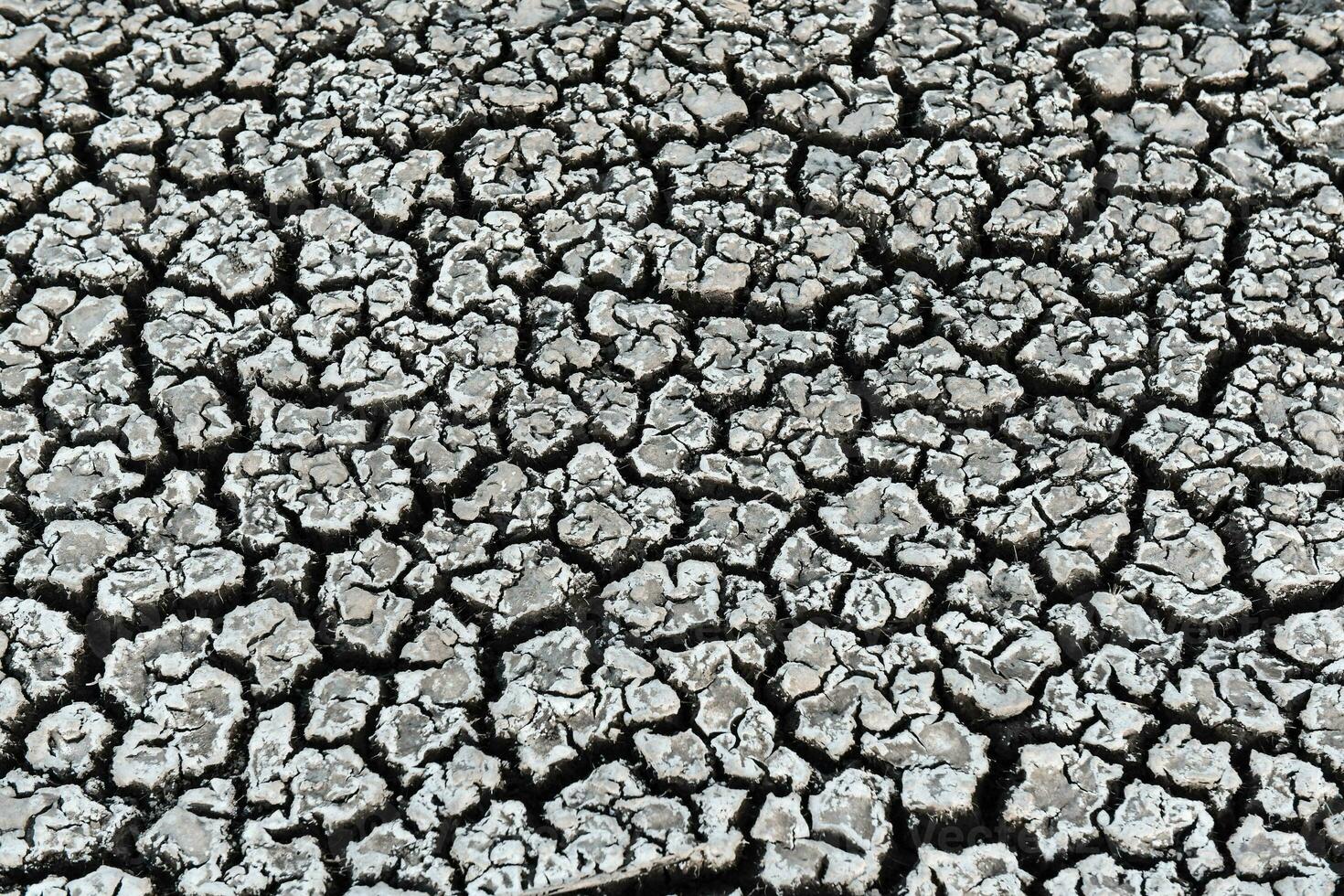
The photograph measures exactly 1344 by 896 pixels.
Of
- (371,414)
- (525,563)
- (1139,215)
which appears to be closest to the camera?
(525,563)

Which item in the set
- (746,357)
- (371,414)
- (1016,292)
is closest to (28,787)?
(371,414)

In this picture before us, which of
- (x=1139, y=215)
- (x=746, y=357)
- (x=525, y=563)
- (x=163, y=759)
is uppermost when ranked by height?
(x=1139, y=215)

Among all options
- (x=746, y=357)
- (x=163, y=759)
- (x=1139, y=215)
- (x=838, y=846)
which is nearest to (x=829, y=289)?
(x=746, y=357)

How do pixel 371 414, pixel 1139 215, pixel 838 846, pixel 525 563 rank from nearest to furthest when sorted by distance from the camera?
pixel 838 846, pixel 525 563, pixel 371 414, pixel 1139 215

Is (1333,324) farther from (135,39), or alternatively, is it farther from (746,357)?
(135,39)

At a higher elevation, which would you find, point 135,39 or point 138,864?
point 135,39

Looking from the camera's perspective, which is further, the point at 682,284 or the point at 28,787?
the point at 682,284

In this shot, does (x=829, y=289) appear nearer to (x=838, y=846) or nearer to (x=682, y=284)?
(x=682, y=284)
